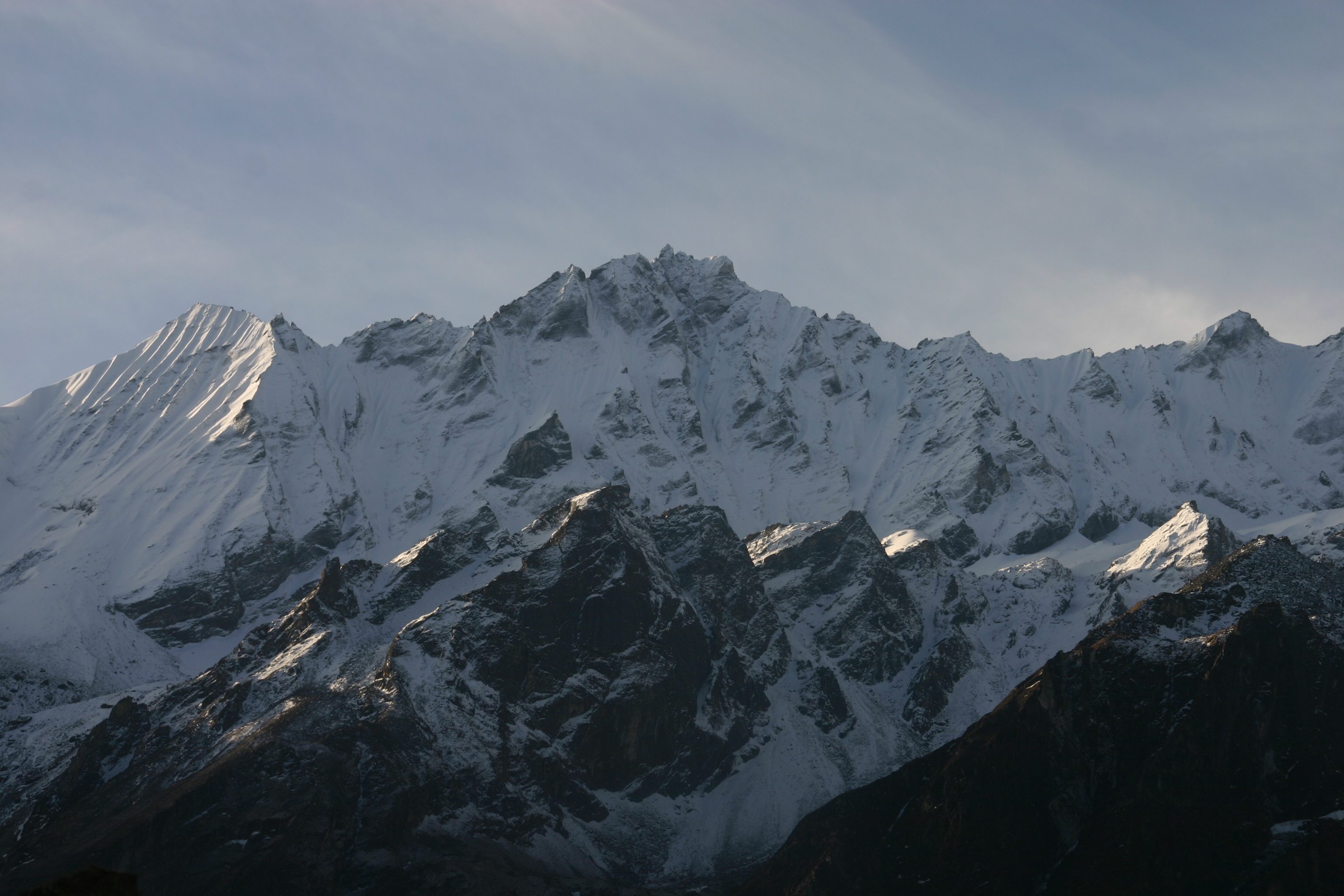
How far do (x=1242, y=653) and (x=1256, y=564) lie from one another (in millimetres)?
31541

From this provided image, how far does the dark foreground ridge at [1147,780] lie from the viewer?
152 metres

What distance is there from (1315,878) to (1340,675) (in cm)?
3683

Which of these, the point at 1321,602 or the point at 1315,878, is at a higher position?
the point at 1321,602

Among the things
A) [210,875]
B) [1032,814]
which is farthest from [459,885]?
[1032,814]

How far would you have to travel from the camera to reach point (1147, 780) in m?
165

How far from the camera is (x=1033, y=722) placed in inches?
7146

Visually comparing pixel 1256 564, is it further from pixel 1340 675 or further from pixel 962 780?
pixel 962 780

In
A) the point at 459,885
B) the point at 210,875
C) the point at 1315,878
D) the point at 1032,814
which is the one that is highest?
the point at 210,875

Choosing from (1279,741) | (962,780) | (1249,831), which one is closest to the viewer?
(1249,831)

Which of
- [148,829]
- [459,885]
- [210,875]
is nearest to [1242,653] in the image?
[459,885]

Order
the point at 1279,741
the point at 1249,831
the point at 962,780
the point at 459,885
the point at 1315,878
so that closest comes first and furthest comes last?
the point at 1315,878, the point at 1249,831, the point at 1279,741, the point at 962,780, the point at 459,885

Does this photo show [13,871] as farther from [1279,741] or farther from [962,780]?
[1279,741]

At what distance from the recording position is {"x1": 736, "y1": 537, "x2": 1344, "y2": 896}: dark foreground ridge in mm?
152500

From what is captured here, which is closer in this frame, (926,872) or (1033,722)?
(926,872)
